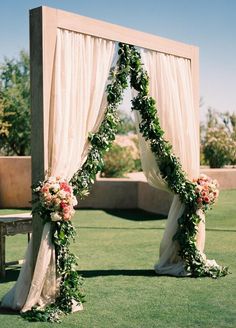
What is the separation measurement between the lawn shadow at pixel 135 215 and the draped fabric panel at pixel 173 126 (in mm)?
4586

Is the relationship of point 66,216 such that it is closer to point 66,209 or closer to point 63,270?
point 66,209

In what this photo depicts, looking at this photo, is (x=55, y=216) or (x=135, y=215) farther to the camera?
(x=135, y=215)

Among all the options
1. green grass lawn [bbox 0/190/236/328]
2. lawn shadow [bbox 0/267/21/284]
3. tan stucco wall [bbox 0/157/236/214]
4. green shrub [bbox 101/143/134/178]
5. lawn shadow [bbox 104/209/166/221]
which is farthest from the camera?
green shrub [bbox 101/143/134/178]

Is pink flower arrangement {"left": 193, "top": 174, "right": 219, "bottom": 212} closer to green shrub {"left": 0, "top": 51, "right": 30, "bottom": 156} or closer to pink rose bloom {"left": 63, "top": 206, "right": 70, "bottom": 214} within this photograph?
pink rose bloom {"left": 63, "top": 206, "right": 70, "bottom": 214}

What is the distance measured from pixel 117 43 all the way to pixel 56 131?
4.93ft

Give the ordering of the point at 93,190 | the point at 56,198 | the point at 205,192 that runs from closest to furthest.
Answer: the point at 56,198 < the point at 205,192 < the point at 93,190

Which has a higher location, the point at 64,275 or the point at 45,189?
the point at 45,189

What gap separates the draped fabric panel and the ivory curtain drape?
119 centimetres

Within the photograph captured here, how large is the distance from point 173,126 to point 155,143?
388mm

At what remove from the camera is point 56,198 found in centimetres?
544

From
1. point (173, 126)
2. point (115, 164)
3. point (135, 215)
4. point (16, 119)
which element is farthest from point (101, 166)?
point (16, 119)

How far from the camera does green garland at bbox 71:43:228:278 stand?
625 cm

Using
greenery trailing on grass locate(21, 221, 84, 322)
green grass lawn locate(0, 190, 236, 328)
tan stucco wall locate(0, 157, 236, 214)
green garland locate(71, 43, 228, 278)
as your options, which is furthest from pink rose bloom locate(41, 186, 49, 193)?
tan stucco wall locate(0, 157, 236, 214)

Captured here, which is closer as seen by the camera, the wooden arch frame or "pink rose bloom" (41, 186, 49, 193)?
"pink rose bloom" (41, 186, 49, 193)
